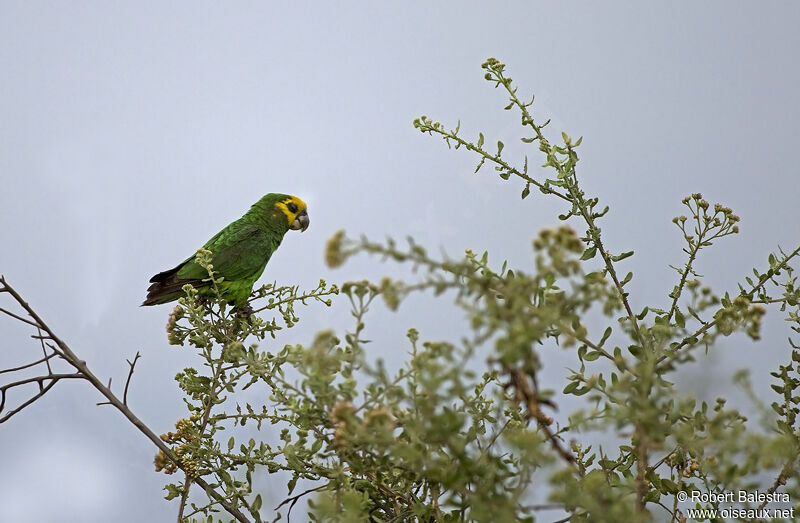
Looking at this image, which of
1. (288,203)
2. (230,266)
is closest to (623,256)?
(230,266)

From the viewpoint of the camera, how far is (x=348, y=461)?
607 mm

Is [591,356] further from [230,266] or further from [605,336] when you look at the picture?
[230,266]

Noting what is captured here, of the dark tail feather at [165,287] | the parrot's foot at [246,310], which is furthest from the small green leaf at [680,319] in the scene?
the dark tail feather at [165,287]

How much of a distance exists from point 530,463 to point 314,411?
0.20 m

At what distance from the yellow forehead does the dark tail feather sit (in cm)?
41

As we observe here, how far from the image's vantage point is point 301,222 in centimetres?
188

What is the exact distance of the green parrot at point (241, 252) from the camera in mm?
1433

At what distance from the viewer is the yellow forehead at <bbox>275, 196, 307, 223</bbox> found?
1.82 meters

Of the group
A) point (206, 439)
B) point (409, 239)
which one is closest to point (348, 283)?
point (409, 239)

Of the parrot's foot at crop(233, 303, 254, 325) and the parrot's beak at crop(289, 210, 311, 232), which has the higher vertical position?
the parrot's beak at crop(289, 210, 311, 232)

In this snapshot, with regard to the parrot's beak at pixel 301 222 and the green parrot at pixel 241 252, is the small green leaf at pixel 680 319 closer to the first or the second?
the green parrot at pixel 241 252

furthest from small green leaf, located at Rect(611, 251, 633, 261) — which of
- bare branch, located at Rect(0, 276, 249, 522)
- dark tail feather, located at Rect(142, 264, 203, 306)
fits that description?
dark tail feather, located at Rect(142, 264, 203, 306)

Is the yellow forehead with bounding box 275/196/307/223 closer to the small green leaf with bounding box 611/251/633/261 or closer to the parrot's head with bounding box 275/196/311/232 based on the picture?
the parrot's head with bounding box 275/196/311/232

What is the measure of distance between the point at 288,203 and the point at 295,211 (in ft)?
0.10
